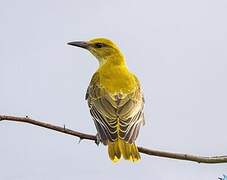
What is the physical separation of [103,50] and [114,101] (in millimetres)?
1588

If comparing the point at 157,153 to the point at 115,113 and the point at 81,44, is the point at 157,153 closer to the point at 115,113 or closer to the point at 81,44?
the point at 115,113

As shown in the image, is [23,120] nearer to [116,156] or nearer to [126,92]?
[116,156]

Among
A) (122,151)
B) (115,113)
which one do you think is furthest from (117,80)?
(122,151)

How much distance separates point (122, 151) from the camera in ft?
16.7

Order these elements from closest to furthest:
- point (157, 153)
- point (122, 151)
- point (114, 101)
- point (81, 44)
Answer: point (157, 153), point (122, 151), point (114, 101), point (81, 44)

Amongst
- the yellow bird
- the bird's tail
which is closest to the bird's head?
the yellow bird

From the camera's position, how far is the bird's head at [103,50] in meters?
7.38

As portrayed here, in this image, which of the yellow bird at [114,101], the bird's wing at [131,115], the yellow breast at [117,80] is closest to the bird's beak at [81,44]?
the yellow bird at [114,101]

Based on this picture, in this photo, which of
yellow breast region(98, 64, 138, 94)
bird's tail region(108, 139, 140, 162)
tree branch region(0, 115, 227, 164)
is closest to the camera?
tree branch region(0, 115, 227, 164)

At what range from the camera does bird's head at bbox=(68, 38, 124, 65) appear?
24.2 feet

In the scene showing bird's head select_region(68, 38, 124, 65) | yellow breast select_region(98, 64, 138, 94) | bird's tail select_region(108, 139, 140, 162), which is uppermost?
bird's head select_region(68, 38, 124, 65)

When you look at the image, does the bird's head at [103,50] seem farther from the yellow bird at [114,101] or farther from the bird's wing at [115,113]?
the bird's wing at [115,113]

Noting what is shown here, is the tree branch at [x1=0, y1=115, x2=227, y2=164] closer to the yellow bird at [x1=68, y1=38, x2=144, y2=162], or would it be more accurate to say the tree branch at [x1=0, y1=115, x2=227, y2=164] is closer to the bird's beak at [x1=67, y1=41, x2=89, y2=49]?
the yellow bird at [x1=68, y1=38, x2=144, y2=162]

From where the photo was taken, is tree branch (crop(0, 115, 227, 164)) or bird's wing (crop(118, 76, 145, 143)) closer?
tree branch (crop(0, 115, 227, 164))
